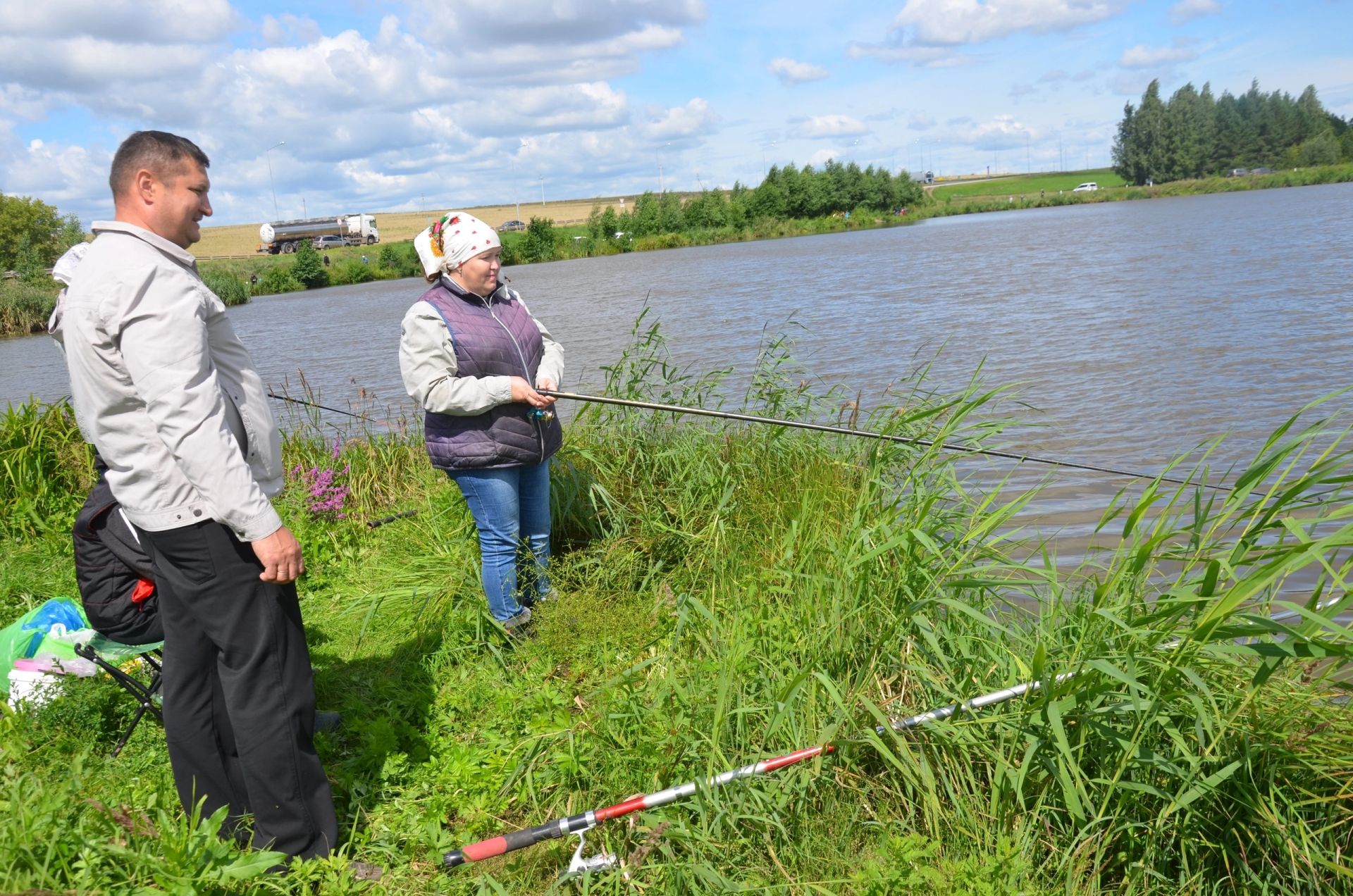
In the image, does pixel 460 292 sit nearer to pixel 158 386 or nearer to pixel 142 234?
pixel 142 234

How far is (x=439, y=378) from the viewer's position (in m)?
3.85

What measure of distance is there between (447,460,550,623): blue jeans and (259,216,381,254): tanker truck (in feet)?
239

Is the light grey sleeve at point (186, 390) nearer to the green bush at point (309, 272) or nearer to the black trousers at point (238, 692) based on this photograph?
the black trousers at point (238, 692)

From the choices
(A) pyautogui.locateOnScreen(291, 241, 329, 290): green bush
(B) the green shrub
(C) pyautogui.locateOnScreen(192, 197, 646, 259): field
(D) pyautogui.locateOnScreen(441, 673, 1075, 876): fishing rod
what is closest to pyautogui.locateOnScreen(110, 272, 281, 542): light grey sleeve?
(D) pyautogui.locateOnScreen(441, 673, 1075, 876): fishing rod

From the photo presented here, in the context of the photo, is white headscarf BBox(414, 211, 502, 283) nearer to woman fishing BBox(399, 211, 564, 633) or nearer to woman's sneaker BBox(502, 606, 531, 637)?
woman fishing BBox(399, 211, 564, 633)

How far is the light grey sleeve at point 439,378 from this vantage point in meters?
3.82

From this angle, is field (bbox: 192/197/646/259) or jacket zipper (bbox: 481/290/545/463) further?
field (bbox: 192/197/646/259)

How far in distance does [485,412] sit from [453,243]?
659 mm

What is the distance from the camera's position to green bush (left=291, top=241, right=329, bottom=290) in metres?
48.5

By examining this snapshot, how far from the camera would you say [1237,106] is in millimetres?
95312

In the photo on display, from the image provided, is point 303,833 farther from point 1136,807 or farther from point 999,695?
point 1136,807

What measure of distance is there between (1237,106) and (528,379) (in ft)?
362

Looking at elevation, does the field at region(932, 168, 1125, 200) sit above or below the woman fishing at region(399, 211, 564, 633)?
above

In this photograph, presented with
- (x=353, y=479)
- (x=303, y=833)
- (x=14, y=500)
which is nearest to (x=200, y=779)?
(x=303, y=833)
